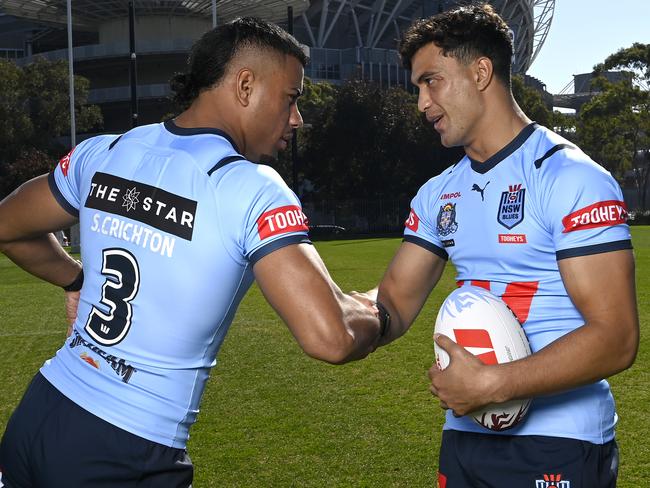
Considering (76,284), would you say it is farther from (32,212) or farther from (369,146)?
(369,146)

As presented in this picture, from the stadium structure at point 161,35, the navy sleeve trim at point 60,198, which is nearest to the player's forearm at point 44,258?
the navy sleeve trim at point 60,198

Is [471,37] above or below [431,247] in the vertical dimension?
above

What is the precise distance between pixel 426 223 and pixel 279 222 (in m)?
1.29

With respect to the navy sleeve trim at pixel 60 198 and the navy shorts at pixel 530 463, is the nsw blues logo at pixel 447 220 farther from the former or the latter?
the navy sleeve trim at pixel 60 198

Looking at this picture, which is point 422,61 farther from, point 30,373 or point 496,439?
point 30,373

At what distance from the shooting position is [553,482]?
3176 millimetres

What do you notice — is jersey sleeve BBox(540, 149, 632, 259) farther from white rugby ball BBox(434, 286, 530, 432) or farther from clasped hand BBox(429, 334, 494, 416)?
clasped hand BBox(429, 334, 494, 416)

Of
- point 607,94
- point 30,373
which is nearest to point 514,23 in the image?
point 607,94

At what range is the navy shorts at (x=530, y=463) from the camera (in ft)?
10.4

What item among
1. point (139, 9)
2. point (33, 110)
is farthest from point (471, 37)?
point (139, 9)

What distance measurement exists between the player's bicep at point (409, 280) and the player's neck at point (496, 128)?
21.2 inches

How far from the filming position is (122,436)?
2.77 metres

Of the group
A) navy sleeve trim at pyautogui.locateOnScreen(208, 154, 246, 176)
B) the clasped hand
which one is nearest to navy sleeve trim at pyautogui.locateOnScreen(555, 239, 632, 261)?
the clasped hand

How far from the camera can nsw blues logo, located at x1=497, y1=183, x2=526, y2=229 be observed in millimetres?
3281
